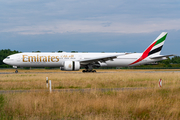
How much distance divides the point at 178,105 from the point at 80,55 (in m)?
34.2

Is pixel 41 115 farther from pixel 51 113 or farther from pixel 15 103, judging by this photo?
pixel 15 103

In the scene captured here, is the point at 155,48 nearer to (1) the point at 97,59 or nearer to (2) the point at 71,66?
(1) the point at 97,59

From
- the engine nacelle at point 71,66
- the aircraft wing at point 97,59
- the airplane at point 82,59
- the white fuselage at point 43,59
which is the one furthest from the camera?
the white fuselage at point 43,59

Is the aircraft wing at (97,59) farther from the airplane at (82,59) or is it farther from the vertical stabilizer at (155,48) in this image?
the vertical stabilizer at (155,48)

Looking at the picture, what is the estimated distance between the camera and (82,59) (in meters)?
44.4

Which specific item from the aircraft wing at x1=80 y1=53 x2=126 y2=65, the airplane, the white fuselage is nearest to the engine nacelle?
the airplane

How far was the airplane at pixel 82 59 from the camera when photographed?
41625mm

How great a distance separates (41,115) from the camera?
962 cm

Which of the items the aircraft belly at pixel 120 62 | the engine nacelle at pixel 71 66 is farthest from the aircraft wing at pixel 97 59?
the aircraft belly at pixel 120 62

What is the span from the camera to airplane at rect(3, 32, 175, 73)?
41625 mm

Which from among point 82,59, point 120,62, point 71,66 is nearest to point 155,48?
point 120,62

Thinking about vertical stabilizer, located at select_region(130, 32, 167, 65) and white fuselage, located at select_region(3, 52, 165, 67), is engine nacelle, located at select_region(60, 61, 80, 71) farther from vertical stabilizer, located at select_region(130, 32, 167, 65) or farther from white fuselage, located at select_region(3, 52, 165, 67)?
vertical stabilizer, located at select_region(130, 32, 167, 65)

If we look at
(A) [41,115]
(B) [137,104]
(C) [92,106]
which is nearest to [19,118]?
(A) [41,115]

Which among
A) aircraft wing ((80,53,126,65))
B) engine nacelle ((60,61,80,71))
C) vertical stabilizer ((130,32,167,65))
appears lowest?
engine nacelle ((60,61,80,71))
